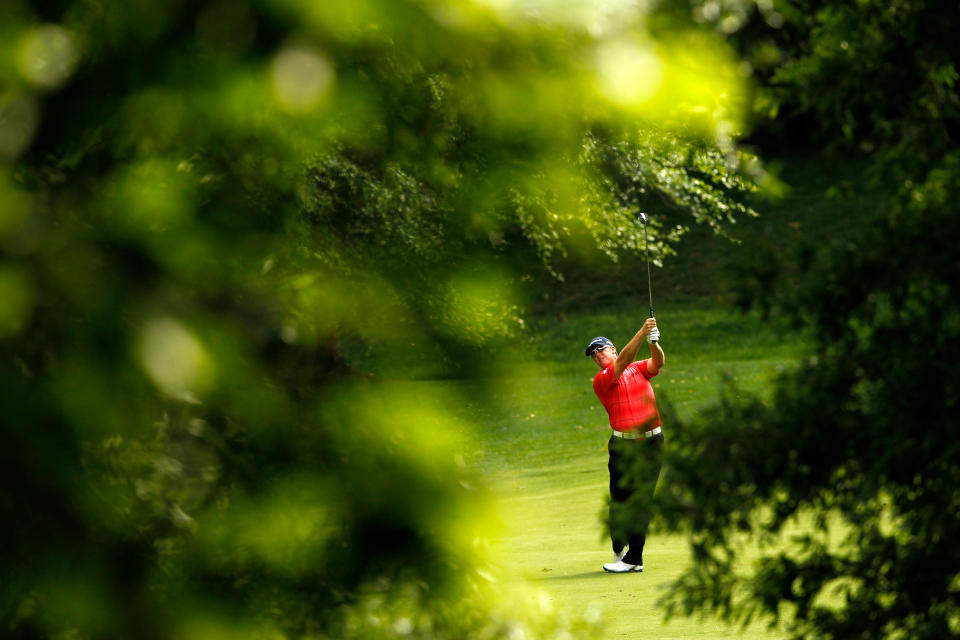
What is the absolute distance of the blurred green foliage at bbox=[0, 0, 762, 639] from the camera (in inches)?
48.1

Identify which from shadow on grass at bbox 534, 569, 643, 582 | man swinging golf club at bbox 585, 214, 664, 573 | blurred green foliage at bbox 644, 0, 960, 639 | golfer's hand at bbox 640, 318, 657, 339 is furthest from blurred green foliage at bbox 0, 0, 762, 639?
shadow on grass at bbox 534, 569, 643, 582

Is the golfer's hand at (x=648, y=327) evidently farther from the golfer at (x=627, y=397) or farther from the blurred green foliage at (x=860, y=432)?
the blurred green foliage at (x=860, y=432)

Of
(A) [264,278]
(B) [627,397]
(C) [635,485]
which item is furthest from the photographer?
(B) [627,397]

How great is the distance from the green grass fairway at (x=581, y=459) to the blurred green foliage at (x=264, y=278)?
0.45ft

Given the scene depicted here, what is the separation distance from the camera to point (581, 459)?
71.5ft

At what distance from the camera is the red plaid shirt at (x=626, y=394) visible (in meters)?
11.5

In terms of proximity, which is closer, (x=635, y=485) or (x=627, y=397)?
(x=635, y=485)

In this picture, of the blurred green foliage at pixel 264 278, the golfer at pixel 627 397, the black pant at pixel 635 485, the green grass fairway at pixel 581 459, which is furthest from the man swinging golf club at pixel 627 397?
the blurred green foliage at pixel 264 278

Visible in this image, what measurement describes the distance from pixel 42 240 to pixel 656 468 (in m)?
3.26

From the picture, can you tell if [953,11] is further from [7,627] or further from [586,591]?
[586,591]

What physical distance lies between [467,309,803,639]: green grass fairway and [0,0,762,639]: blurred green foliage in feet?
0.45

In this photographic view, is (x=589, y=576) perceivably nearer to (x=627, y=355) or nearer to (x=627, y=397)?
(x=627, y=397)

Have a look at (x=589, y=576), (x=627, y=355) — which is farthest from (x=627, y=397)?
(x=589, y=576)

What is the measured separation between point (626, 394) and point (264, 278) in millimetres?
10384
